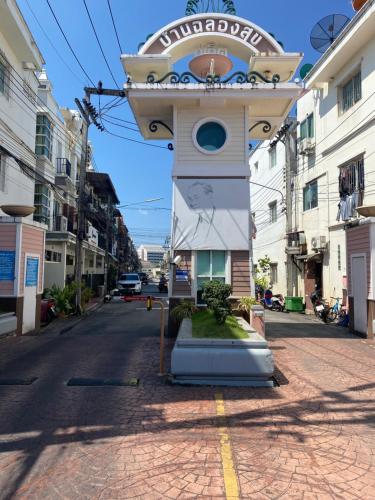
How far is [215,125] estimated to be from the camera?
11086 mm

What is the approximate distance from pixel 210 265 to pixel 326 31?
14.0 metres

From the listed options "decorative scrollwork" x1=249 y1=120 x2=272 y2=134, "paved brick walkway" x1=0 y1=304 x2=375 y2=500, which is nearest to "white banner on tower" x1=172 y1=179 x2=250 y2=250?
"decorative scrollwork" x1=249 y1=120 x2=272 y2=134

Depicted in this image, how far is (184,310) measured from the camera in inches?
375

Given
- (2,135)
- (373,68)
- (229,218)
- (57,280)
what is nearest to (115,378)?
(229,218)

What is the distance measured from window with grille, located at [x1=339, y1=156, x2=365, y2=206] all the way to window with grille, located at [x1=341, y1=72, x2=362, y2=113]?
→ 97.0 inches

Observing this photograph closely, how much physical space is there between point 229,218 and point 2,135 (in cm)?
925

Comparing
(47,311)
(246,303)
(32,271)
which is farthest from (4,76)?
(246,303)

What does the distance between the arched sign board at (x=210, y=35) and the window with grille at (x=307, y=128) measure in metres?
9.14

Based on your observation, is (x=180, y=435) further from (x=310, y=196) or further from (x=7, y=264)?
(x=310, y=196)

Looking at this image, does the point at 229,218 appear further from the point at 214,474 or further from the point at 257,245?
the point at 257,245

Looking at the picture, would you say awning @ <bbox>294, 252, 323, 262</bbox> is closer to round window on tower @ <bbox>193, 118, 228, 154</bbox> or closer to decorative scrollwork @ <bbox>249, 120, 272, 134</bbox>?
decorative scrollwork @ <bbox>249, 120, 272, 134</bbox>

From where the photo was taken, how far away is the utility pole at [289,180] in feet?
69.2

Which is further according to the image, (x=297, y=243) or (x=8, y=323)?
(x=297, y=243)

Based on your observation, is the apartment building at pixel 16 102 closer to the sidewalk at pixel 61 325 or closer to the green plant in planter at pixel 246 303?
the sidewalk at pixel 61 325
